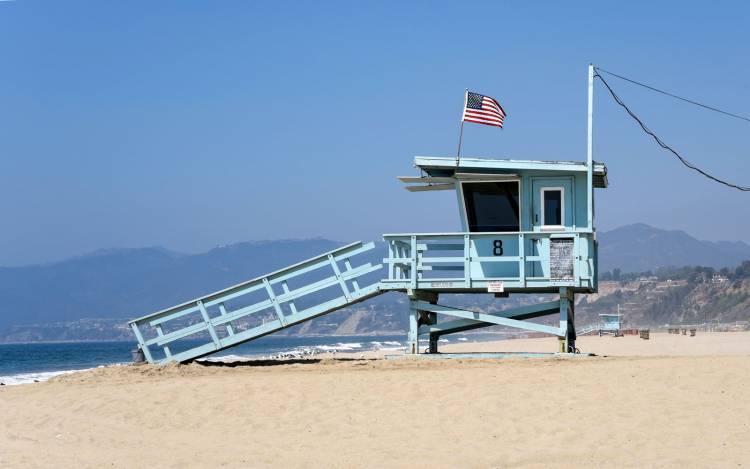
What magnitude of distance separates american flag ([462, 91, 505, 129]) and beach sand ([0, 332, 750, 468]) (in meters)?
5.10

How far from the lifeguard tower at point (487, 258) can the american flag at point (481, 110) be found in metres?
1.02

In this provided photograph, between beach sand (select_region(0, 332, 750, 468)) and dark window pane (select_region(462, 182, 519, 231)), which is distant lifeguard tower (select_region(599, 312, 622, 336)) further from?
beach sand (select_region(0, 332, 750, 468))

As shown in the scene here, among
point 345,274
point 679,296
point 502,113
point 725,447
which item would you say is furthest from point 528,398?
point 679,296

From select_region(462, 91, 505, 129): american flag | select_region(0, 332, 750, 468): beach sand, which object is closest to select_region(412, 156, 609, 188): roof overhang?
select_region(462, 91, 505, 129): american flag

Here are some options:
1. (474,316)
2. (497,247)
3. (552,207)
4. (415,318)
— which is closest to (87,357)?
(415,318)

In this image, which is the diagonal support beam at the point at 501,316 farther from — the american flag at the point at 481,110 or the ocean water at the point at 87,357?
the ocean water at the point at 87,357

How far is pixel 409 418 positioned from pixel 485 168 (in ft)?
25.0

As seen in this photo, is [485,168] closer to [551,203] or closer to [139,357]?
[551,203]

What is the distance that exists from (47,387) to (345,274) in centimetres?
596

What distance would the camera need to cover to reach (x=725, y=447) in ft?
38.8

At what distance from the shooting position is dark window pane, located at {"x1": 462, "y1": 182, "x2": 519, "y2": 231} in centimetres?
2084

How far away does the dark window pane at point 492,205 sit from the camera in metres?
20.8

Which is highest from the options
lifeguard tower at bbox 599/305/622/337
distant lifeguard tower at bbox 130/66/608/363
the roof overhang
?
the roof overhang

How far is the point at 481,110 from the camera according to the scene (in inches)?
833
